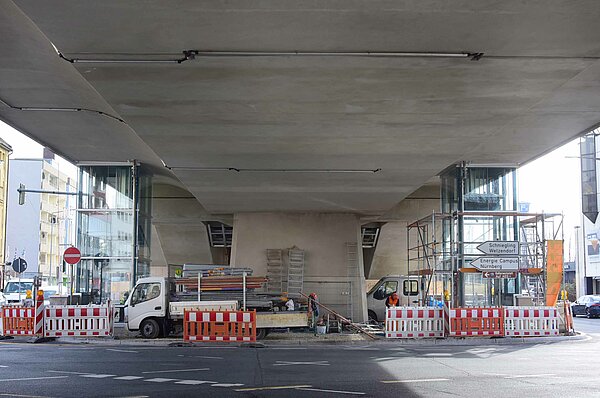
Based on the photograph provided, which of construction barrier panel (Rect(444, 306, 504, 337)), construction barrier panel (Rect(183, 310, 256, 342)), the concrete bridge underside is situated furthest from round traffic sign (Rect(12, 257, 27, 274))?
construction barrier panel (Rect(444, 306, 504, 337))

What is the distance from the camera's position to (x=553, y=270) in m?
27.2

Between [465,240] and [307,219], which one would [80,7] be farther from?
[307,219]

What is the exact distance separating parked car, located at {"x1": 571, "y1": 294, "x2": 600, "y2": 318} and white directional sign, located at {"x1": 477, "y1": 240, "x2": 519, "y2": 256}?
1977 cm

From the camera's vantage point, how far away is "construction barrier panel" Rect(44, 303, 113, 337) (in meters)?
24.6

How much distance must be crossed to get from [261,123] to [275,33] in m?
6.35

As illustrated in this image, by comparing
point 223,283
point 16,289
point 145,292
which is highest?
point 223,283

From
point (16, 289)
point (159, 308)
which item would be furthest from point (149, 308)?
point (16, 289)

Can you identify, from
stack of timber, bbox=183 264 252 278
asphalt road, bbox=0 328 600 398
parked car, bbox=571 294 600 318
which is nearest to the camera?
asphalt road, bbox=0 328 600 398

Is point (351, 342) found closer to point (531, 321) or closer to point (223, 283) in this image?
point (223, 283)

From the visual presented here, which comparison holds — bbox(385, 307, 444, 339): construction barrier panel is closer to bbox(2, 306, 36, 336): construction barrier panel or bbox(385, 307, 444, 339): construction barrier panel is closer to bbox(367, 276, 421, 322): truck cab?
bbox(367, 276, 421, 322): truck cab

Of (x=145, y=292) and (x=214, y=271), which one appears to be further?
(x=214, y=271)

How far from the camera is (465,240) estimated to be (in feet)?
98.1

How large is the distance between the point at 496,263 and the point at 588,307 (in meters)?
20.5

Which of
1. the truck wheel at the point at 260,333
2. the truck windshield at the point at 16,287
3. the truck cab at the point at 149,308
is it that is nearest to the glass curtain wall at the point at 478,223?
the truck wheel at the point at 260,333
